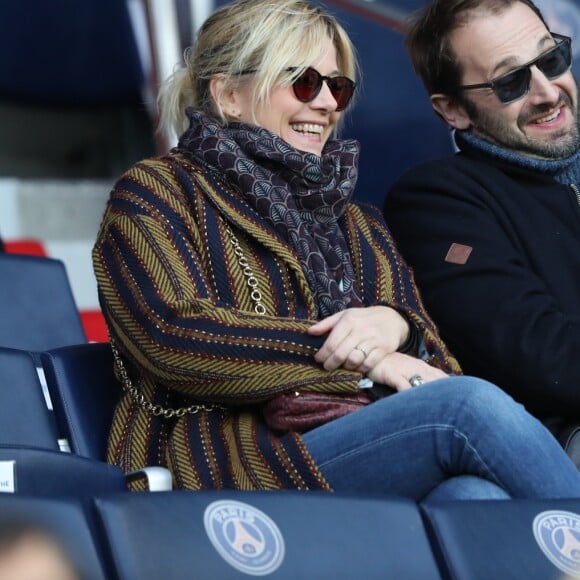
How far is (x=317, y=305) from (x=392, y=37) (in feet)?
9.06

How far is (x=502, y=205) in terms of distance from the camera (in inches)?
112

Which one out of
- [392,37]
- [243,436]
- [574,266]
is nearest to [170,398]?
[243,436]

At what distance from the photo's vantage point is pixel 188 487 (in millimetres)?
2156

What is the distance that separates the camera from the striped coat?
7.22 feet

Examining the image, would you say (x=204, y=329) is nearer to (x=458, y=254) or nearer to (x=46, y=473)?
(x=46, y=473)

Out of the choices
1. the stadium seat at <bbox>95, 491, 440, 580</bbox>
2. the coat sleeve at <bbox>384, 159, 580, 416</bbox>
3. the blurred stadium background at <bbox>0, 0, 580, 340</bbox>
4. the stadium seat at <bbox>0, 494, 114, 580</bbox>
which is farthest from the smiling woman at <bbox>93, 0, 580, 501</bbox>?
the blurred stadium background at <bbox>0, 0, 580, 340</bbox>

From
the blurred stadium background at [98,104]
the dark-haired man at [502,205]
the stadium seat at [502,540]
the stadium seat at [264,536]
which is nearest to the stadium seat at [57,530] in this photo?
the stadium seat at [264,536]

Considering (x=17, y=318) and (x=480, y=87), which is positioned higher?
(x=480, y=87)

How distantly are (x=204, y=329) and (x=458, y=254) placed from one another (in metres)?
0.72

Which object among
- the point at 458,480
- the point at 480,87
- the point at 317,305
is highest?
the point at 480,87

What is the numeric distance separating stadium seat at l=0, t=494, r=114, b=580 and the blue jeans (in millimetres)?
598

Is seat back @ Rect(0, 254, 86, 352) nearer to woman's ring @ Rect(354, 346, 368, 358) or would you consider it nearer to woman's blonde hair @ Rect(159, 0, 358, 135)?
woman's blonde hair @ Rect(159, 0, 358, 135)

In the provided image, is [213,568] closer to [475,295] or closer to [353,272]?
[353,272]

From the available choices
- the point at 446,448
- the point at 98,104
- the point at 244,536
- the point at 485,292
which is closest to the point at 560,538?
the point at 446,448
